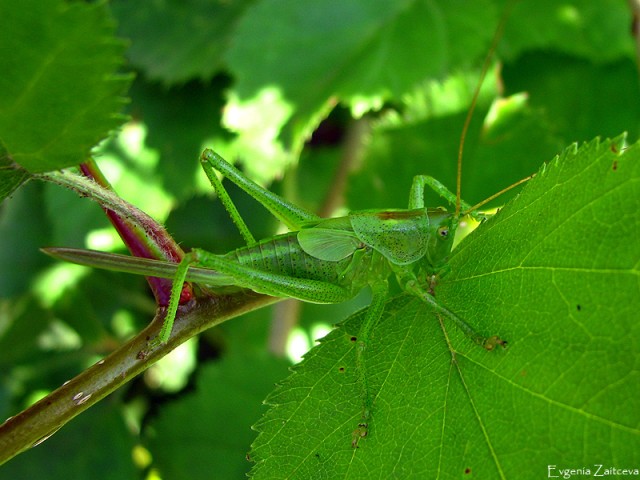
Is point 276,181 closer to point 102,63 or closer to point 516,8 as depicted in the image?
point 516,8

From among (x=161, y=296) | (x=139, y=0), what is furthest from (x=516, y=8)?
(x=161, y=296)

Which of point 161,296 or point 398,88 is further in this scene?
point 398,88

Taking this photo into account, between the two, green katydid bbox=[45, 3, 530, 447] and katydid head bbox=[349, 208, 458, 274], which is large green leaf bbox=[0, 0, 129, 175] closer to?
green katydid bbox=[45, 3, 530, 447]

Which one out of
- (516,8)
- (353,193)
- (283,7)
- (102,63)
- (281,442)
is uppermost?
(283,7)

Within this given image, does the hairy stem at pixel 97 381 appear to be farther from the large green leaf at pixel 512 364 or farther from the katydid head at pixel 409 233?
the katydid head at pixel 409 233

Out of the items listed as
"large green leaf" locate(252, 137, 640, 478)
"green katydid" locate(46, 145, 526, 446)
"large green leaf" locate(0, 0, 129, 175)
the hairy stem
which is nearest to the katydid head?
"green katydid" locate(46, 145, 526, 446)

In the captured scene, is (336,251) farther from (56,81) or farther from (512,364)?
(56,81)

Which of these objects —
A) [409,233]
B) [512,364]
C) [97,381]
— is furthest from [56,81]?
[409,233]
